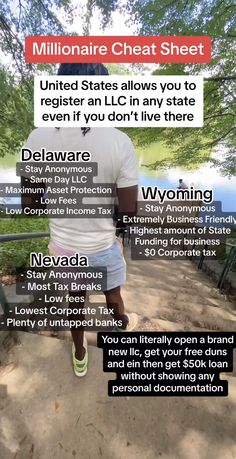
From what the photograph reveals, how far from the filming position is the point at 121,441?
1.56 meters

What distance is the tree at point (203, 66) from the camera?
4.75 m

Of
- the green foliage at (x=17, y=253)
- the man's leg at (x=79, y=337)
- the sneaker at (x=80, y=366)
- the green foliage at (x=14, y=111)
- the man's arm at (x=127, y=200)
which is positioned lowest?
the sneaker at (x=80, y=366)

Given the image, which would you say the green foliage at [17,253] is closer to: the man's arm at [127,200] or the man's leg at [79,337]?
the man's leg at [79,337]

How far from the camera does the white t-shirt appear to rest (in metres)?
1.35

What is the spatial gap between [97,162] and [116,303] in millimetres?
1114

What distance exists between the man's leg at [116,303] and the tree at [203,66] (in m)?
5.06

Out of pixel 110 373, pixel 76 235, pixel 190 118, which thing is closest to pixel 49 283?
pixel 110 373

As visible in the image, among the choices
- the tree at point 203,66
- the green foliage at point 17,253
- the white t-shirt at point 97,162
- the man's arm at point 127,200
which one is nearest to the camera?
the white t-shirt at point 97,162

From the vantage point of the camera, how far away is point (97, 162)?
138 centimetres

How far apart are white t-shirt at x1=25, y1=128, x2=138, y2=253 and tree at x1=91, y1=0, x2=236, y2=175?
478 cm

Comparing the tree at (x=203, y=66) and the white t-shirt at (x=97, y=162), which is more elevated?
the tree at (x=203, y=66)

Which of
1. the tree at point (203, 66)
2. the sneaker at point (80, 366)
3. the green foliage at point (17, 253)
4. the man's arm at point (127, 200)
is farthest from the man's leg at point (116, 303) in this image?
the tree at point (203, 66)

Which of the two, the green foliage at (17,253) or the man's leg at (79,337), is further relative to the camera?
the green foliage at (17,253)

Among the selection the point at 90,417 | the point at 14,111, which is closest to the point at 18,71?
the point at 14,111
